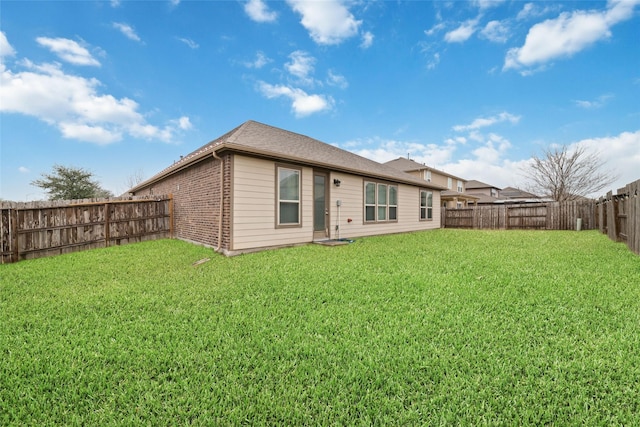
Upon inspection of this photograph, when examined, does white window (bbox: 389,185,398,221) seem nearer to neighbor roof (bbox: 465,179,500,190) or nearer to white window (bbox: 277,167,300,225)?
white window (bbox: 277,167,300,225)

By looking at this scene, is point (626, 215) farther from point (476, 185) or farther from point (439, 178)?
point (476, 185)

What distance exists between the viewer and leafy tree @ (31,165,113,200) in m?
22.0

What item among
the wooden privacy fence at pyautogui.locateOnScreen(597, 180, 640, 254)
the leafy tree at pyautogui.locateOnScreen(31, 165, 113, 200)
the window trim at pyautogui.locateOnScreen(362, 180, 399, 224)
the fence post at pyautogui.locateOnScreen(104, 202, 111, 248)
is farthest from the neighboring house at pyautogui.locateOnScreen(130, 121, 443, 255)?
the leafy tree at pyautogui.locateOnScreen(31, 165, 113, 200)

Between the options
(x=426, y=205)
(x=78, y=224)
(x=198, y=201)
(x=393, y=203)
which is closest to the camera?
(x=78, y=224)

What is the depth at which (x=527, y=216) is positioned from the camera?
15.5 meters

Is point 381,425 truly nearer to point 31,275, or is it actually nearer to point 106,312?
point 106,312

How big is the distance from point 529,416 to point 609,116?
20778 millimetres

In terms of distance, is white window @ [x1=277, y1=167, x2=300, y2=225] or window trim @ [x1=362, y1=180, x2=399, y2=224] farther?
window trim @ [x1=362, y1=180, x2=399, y2=224]

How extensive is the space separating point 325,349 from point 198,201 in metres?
7.38

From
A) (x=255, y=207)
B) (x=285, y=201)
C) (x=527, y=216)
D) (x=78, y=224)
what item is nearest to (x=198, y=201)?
(x=255, y=207)

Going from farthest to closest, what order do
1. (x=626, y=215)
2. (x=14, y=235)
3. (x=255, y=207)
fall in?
1. (x=626, y=215)
2. (x=255, y=207)
3. (x=14, y=235)

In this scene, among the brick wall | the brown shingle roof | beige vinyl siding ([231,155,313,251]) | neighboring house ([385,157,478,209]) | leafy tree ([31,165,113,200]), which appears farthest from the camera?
the brown shingle roof

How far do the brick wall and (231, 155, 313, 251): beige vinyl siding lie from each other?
0.28 metres

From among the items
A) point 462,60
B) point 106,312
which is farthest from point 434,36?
point 106,312
